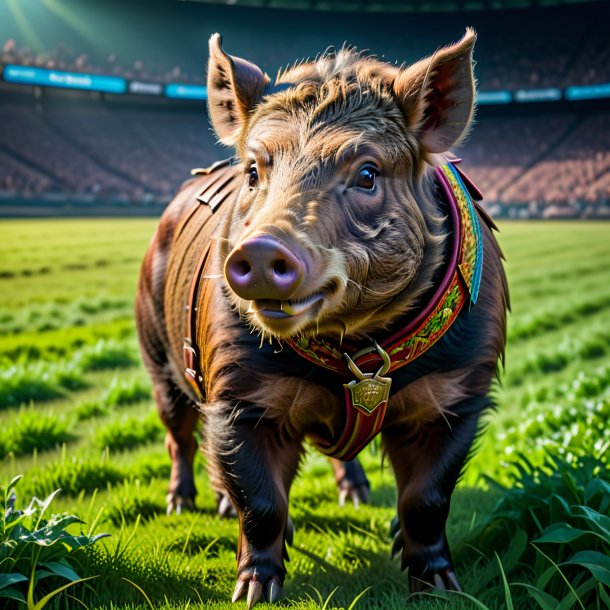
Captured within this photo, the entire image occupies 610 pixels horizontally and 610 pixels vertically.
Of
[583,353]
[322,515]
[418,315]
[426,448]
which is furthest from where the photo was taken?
[583,353]

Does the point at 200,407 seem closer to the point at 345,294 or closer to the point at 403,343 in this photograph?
the point at 403,343

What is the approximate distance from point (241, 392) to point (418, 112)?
0.85 meters

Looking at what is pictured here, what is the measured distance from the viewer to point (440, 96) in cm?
182

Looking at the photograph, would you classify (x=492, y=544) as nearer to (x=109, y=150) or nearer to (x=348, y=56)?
(x=348, y=56)

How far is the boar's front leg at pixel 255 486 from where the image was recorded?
197cm

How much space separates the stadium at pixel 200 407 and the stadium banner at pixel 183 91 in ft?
0.32

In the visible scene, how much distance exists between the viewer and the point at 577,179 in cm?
1647

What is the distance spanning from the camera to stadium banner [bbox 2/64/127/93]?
1345cm

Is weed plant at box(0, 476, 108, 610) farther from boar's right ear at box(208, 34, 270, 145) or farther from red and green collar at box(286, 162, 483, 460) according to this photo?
boar's right ear at box(208, 34, 270, 145)

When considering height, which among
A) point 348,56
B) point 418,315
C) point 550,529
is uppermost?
point 348,56

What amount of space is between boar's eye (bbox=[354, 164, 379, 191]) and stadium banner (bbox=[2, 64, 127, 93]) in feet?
43.6

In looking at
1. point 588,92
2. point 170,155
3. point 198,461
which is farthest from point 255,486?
point 588,92

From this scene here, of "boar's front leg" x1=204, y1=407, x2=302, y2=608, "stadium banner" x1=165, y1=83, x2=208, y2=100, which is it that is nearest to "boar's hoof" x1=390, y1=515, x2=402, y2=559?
"boar's front leg" x1=204, y1=407, x2=302, y2=608

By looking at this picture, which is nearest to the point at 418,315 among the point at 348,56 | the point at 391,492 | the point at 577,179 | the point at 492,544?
the point at 348,56
